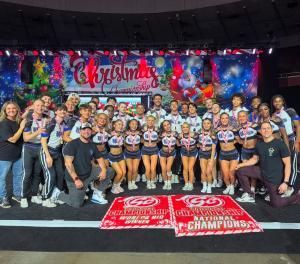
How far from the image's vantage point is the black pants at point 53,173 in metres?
4.09

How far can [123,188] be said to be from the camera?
17.1ft

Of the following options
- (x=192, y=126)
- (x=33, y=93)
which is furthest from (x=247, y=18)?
(x=33, y=93)

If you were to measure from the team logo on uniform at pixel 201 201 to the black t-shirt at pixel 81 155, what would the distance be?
1.56 metres

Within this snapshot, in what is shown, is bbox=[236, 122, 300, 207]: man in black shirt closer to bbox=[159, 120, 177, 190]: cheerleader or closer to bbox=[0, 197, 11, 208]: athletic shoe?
bbox=[159, 120, 177, 190]: cheerleader

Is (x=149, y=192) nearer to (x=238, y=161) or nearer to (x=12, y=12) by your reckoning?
(x=238, y=161)

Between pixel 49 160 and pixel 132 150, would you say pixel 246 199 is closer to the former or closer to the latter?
pixel 132 150

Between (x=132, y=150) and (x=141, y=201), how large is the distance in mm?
1170

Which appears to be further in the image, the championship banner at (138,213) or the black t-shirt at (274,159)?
the black t-shirt at (274,159)

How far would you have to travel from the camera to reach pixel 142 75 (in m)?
9.89

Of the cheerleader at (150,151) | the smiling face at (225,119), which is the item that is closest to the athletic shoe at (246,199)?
the smiling face at (225,119)

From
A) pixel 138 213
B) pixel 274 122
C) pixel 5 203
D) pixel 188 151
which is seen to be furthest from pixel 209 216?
pixel 5 203

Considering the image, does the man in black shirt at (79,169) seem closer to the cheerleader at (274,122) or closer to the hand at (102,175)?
the hand at (102,175)

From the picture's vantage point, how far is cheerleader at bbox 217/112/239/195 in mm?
4789

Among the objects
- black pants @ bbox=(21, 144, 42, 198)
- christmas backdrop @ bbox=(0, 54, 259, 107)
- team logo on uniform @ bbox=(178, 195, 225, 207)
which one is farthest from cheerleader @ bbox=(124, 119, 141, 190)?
christmas backdrop @ bbox=(0, 54, 259, 107)
